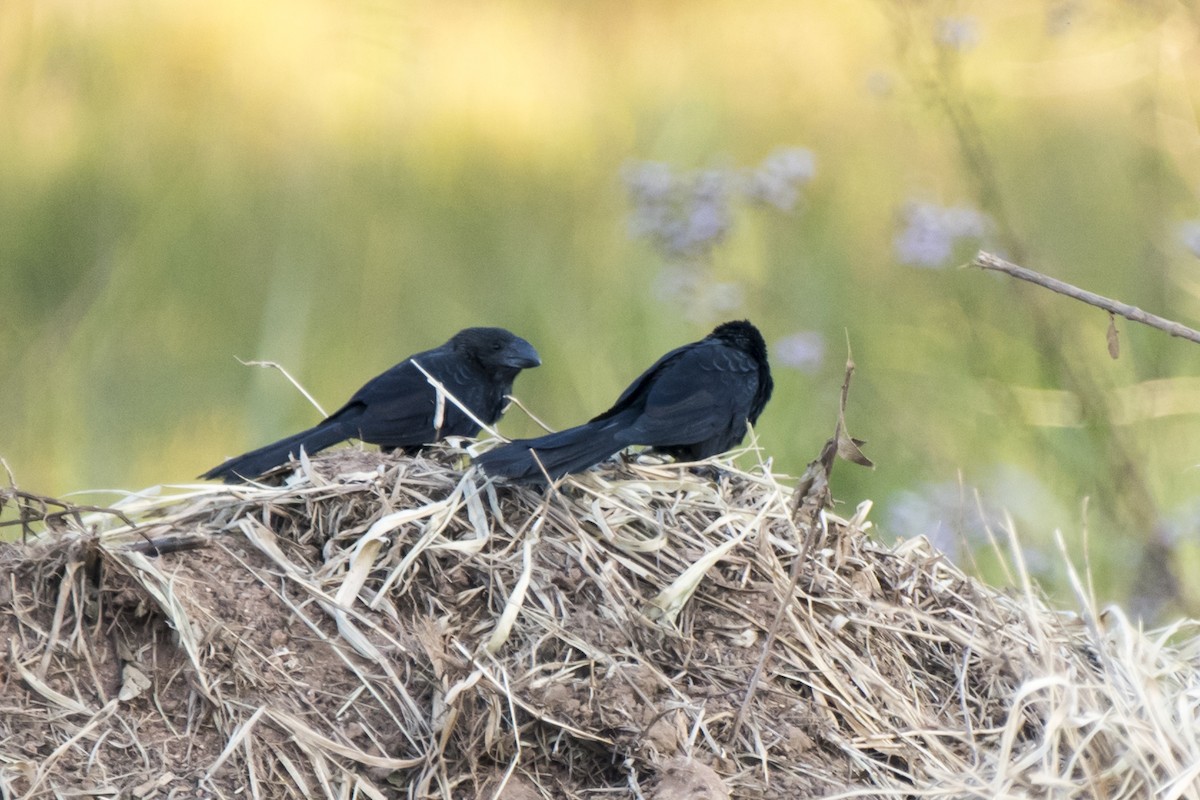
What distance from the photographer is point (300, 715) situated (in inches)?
70.8

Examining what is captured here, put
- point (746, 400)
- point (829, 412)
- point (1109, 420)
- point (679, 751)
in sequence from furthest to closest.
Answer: point (829, 412), point (1109, 420), point (746, 400), point (679, 751)

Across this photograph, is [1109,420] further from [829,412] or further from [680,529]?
[680,529]

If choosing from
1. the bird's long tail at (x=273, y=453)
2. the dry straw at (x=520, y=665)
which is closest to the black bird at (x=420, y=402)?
the bird's long tail at (x=273, y=453)

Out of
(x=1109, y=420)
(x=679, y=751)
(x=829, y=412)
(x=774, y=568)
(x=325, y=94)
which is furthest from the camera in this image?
(x=325, y=94)

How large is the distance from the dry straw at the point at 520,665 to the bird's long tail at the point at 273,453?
1110 millimetres

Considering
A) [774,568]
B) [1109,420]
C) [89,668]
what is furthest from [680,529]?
[1109,420]

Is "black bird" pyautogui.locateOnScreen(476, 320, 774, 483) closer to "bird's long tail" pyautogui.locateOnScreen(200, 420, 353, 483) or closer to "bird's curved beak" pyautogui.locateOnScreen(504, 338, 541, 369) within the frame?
"bird's curved beak" pyautogui.locateOnScreen(504, 338, 541, 369)

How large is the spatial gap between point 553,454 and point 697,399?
0.94 m

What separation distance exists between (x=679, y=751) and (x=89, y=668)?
848mm

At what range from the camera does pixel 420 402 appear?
380 cm

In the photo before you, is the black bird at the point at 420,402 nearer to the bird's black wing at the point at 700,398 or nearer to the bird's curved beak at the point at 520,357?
the bird's curved beak at the point at 520,357

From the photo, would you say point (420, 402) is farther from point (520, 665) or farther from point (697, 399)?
point (520, 665)

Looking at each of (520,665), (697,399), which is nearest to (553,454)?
(520,665)

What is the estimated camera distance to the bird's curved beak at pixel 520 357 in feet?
13.5
